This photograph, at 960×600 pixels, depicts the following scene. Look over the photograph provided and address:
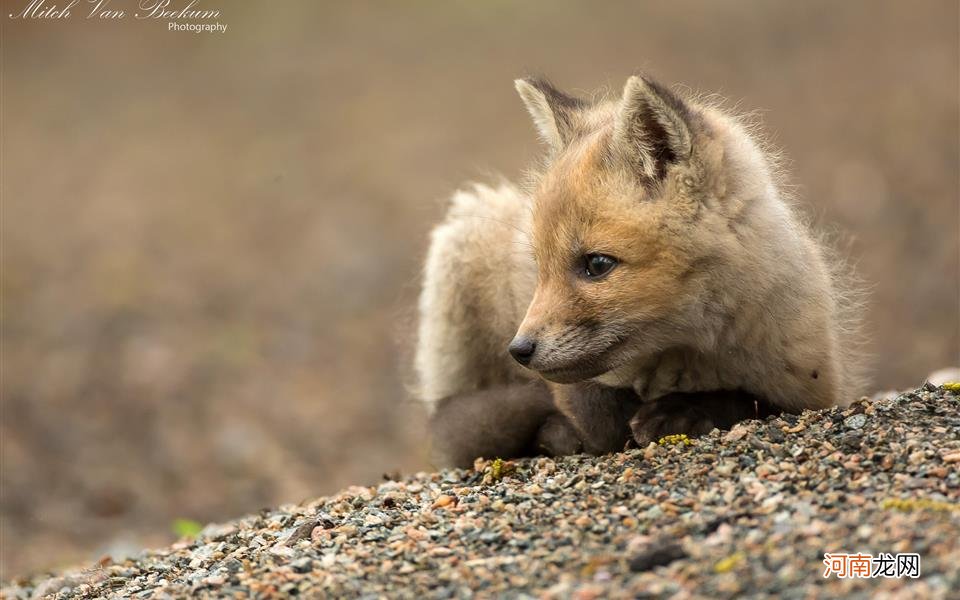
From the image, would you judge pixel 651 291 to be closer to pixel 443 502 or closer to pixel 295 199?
pixel 443 502

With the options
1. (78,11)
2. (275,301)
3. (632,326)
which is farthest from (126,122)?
(632,326)

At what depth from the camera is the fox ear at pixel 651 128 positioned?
478 centimetres

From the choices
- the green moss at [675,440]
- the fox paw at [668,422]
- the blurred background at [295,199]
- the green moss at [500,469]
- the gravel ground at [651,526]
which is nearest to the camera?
the gravel ground at [651,526]

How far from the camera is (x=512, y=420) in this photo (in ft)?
18.9

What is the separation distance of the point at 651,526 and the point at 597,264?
3.97ft

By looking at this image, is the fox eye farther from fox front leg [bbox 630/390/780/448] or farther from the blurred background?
the blurred background

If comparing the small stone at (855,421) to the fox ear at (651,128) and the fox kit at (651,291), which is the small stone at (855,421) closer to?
the fox kit at (651,291)

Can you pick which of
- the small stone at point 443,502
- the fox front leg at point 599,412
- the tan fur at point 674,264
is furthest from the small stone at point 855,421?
the small stone at point 443,502

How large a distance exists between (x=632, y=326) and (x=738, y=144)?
3.26 feet

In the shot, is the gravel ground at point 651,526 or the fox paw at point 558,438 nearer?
the gravel ground at point 651,526

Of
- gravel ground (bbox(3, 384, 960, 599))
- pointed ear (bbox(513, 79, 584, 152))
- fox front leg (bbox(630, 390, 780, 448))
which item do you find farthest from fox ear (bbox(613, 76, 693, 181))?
gravel ground (bbox(3, 384, 960, 599))

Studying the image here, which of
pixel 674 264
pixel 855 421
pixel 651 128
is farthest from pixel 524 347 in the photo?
pixel 855 421

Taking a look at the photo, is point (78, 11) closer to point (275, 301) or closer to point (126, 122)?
point (126, 122)

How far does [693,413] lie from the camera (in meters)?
5.18
